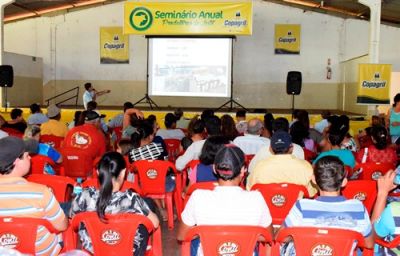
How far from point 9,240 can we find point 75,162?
305cm

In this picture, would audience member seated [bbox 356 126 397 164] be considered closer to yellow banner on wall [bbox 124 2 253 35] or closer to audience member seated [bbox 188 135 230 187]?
audience member seated [bbox 188 135 230 187]

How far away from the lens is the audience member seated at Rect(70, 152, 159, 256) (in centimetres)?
264

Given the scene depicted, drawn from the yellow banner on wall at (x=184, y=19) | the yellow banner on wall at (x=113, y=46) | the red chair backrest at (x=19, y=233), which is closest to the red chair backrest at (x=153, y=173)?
the red chair backrest at (x=19, y=233)

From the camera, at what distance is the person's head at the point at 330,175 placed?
8.16ft

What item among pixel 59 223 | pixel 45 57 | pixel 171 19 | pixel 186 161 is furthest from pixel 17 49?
pixel 59 223

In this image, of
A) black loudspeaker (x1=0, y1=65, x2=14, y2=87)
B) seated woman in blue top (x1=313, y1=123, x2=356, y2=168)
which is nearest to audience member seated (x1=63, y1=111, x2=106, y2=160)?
seated woman in blue top (x1=313, y1=123, x2=356, y2=168)

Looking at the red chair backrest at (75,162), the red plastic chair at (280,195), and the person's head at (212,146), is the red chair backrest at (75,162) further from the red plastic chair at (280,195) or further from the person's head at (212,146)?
the red plastic chair at (280,195)

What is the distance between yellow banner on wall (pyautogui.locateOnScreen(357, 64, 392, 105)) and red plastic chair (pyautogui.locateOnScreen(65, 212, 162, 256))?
8.07 m

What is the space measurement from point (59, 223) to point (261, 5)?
578 inches

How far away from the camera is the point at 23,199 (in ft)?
8.25

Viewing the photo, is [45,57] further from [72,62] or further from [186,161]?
[186,161]

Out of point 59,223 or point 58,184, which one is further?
point 58,184

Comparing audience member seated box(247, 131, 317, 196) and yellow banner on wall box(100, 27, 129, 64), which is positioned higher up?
yellow banner on wall box(100, 27, 129, 64)

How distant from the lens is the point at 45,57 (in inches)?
678
